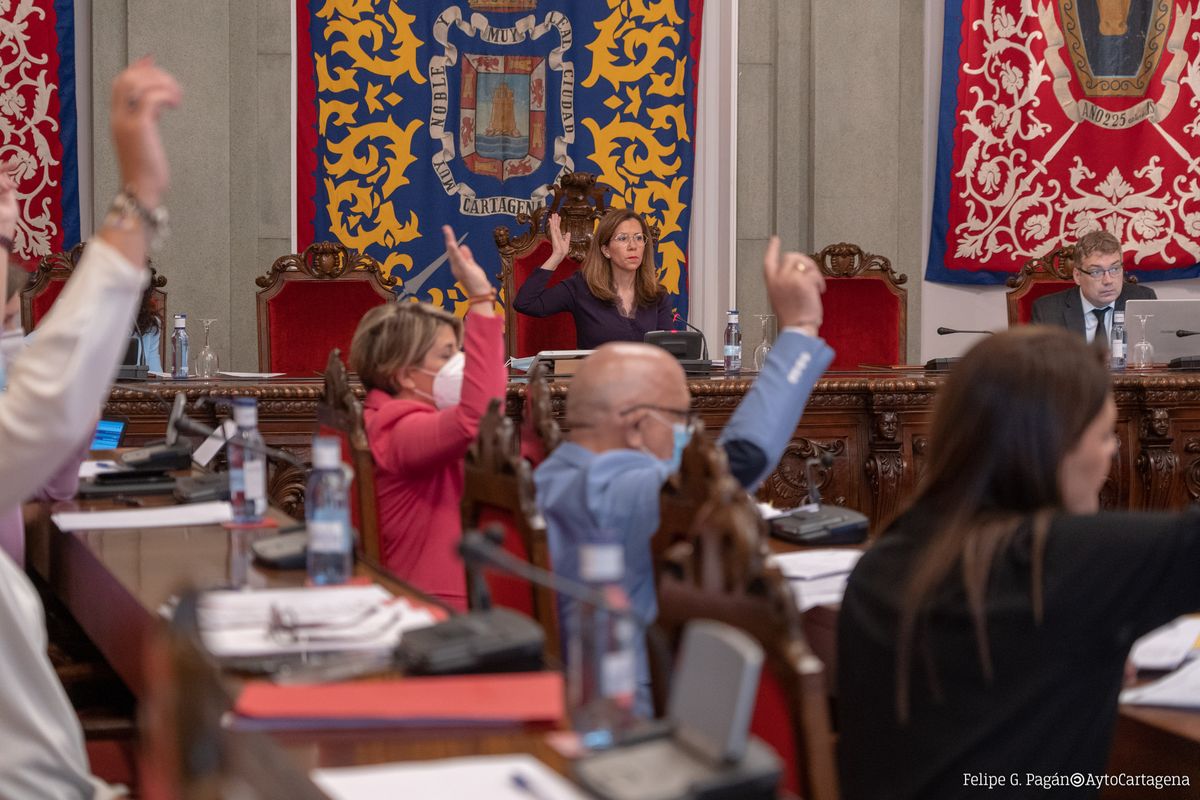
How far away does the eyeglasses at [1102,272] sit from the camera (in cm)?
545

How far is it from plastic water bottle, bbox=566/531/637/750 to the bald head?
95cm

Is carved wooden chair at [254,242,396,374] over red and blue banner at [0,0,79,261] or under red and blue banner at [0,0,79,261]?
under

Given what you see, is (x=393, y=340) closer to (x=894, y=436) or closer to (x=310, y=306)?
(x=894, y=436)

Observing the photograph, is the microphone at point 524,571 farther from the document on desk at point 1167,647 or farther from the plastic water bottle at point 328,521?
the document on desk at point 1167,647

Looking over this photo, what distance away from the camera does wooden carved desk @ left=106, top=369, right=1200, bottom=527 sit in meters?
4.57

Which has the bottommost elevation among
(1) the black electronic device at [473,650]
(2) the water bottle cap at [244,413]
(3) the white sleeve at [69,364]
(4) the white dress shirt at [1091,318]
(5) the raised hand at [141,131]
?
(1) the black electronic device at [473,650]

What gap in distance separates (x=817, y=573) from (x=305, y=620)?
95 centimetres

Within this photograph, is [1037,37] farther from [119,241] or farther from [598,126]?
[119,241]

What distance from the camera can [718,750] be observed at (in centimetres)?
108

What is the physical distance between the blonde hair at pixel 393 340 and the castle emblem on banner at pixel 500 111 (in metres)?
3.43

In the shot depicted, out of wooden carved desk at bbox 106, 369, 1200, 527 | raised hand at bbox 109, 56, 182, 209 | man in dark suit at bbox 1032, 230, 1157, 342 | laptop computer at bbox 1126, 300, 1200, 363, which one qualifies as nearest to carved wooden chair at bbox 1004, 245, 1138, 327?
man in dark suit at bbox 1032, 230, 1157, 342

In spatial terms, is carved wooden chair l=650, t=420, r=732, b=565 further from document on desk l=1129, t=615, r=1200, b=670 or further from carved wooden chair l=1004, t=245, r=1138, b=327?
carved wooden chair l=1004, t=245, r=1138, b=327

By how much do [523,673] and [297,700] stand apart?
0.24 meters

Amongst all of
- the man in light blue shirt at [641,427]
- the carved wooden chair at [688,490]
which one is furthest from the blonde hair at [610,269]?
the carved wooden chair at [688,490]
